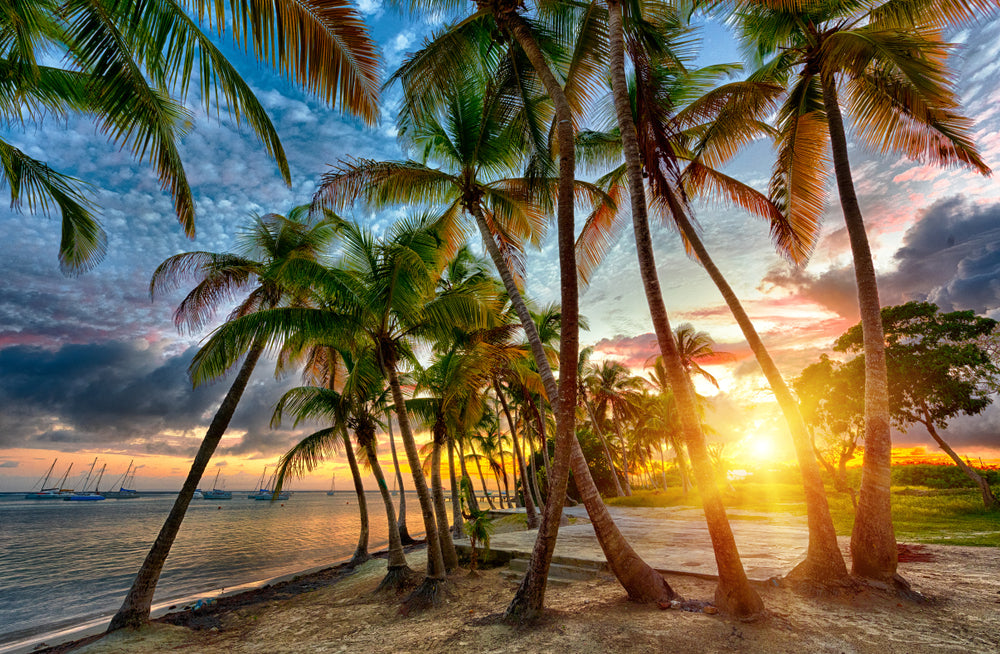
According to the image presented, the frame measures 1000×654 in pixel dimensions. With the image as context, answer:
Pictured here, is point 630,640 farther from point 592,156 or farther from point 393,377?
point 592,156

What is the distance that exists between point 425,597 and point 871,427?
7.63 metres

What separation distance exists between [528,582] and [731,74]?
1011 cm

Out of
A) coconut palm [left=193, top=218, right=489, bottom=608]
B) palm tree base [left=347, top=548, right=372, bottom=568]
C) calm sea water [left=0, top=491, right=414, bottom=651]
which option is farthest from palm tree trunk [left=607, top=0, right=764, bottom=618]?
calm sea water [left=0, top=491, right=414, bottom=651]

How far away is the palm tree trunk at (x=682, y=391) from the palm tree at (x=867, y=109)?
2.09 m

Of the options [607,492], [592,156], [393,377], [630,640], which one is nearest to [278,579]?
[393,377]

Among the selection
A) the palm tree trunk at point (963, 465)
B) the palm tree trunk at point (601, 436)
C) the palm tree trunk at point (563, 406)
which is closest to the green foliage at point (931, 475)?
the palm tree trunk at point (963, 465)

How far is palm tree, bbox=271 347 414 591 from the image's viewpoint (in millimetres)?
9547

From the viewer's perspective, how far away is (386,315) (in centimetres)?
889

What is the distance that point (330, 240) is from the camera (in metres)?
11.8

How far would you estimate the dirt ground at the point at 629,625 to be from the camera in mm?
4102

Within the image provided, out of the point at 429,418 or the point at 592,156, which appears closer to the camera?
the point at 592,156

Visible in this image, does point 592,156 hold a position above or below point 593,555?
above

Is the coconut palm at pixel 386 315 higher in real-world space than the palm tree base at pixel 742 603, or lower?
higher

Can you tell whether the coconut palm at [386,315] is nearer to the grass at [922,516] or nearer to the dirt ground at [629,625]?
the dirt ground at [629,625]
